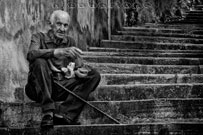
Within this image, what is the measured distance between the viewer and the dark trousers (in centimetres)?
664

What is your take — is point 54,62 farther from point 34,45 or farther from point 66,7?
point 66,7

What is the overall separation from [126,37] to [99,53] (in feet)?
7.27

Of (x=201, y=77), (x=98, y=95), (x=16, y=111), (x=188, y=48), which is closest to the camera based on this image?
(x=16, y=111)

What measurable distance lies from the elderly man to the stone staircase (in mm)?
197

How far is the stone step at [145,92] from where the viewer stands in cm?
765

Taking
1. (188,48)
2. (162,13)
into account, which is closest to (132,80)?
(188,48)

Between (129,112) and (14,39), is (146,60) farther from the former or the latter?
(129,112)

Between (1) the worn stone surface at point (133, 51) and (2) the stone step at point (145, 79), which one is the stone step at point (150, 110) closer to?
(2) the stone step at point (145, 79)

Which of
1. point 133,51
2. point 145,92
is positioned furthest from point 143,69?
point 133,51

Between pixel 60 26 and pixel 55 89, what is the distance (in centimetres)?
75

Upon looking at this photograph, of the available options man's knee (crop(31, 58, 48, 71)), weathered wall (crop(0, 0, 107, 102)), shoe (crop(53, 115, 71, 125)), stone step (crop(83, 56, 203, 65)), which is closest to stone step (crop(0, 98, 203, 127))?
shoe (crop(53, 115, 71, 125))

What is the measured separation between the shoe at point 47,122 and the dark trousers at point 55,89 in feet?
0.37

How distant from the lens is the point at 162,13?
736 inches

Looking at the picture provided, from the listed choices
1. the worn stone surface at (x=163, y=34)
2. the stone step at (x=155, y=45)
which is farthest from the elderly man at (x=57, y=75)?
the worn stone surface at (x=163, y=34)
